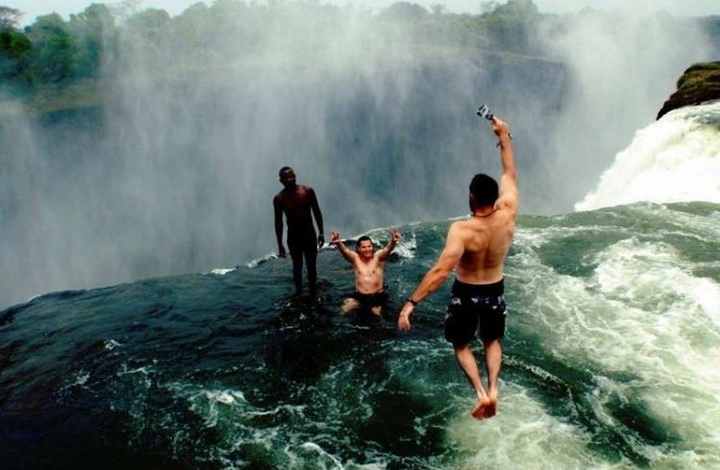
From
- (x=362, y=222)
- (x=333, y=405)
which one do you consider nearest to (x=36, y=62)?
(x=362, y=222)

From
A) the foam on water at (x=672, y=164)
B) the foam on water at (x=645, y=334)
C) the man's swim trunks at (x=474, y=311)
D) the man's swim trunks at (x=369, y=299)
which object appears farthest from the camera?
the foam on water at (x=672, y=164)

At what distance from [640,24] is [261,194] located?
56.8 metres

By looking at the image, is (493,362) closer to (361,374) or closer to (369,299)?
(361,374)

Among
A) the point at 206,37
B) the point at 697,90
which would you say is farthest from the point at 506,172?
the point at 206,37

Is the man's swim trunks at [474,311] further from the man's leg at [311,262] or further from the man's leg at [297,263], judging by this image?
the man's leg at [297,263]

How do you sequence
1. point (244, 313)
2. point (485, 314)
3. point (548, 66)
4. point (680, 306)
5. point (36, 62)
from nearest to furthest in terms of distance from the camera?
point (485, 314)
point (680, 306)
point (244, 313)
point (36, 62)
point (548, 66)

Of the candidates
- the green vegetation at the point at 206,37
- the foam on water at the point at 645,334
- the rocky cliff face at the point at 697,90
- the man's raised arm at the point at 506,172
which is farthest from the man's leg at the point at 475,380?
the green vegetation at the point at 206,37

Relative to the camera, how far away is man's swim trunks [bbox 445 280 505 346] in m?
4.14

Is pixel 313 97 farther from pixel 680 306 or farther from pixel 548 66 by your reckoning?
pixel 680 306

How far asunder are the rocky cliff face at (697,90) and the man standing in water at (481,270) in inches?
878

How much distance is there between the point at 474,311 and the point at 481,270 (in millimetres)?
362

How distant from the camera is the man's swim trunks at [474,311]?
4.14 meters

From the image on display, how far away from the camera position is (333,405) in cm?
587

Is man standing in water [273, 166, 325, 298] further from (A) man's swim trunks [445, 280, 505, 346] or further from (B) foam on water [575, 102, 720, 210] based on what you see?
(B) foam on water [575, 102, 720, 210]
